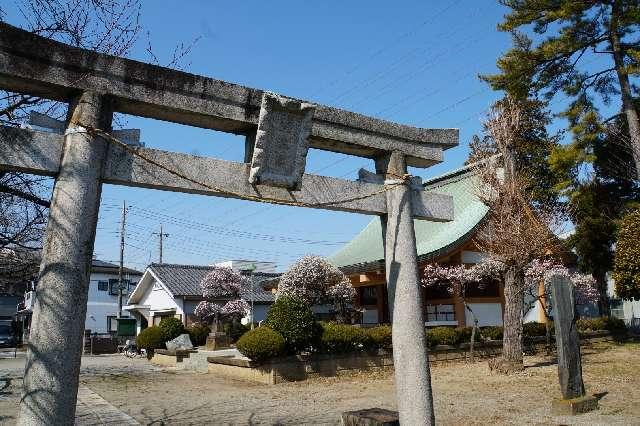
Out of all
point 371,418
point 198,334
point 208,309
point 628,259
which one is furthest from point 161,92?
point 198,334

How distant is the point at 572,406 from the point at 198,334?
2035cm

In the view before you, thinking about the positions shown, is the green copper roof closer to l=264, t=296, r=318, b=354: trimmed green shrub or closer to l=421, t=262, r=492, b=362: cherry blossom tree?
l=421, t=262, r=492, b=362: cherry blossom tree

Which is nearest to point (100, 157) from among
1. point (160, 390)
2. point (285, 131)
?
point (285, 131)

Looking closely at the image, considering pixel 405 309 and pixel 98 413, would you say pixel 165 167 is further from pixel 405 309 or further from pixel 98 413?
pixel 98 413

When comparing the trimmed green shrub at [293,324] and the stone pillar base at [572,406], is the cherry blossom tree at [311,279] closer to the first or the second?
the trimmed green shrub at [293,324]

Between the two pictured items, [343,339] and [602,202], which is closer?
[343,339]

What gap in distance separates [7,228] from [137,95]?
909 centimetres

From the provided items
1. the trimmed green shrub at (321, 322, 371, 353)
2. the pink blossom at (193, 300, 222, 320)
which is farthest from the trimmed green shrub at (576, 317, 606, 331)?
the pink blossom at (193, 300, 222, 320)

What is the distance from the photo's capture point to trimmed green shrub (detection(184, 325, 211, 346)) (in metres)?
25.3

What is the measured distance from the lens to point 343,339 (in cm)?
1531

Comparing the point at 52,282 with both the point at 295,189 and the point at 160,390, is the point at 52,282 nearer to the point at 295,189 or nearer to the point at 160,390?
the point at 295,189

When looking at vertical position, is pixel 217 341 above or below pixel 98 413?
above

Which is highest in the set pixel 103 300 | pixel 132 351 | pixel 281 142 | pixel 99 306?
pixel 281 142

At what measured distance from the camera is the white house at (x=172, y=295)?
105ft
